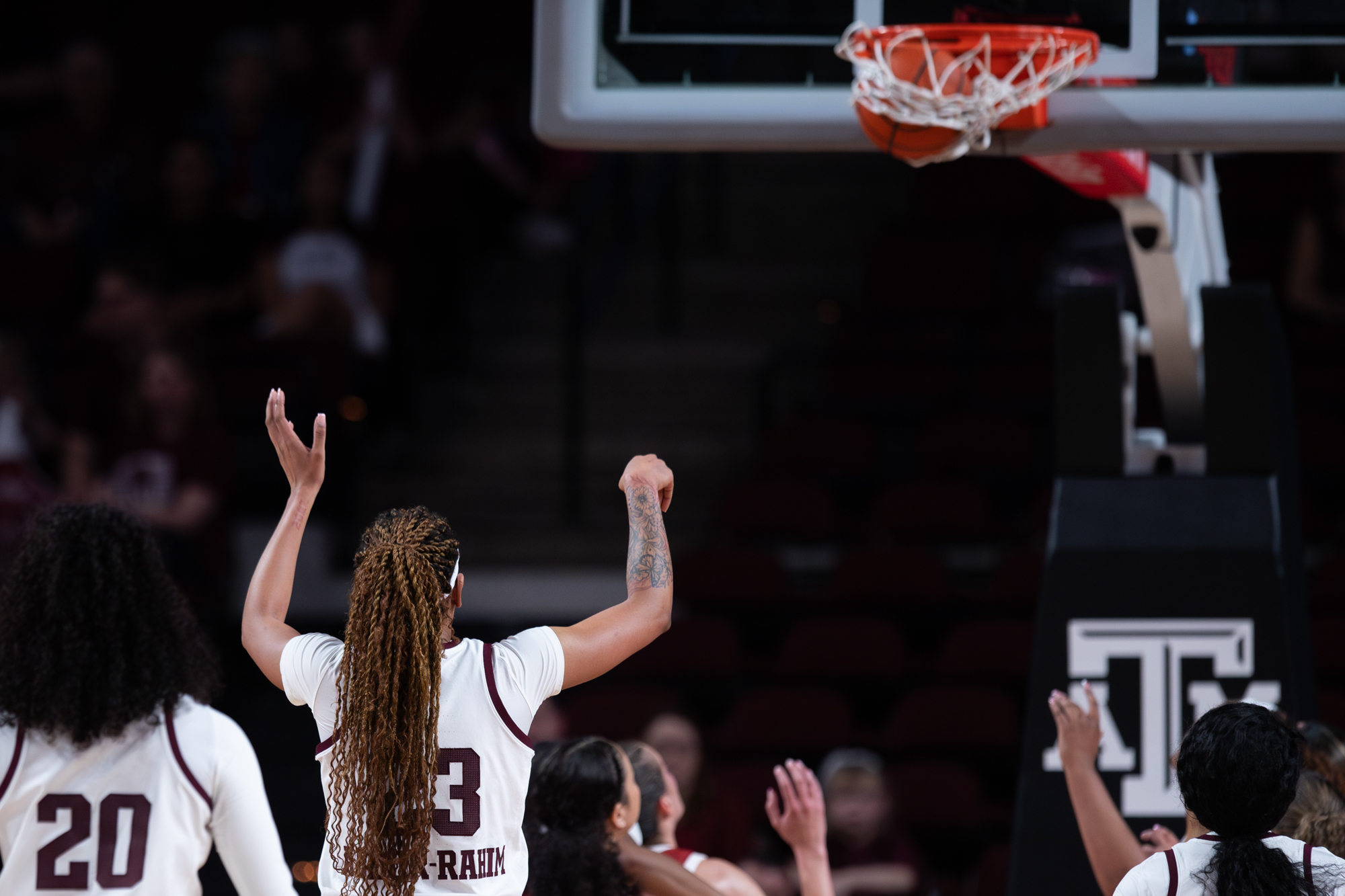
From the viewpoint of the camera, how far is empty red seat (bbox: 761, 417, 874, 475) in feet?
29.6

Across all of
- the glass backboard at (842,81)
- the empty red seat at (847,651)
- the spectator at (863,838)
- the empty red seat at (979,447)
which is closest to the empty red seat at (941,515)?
the empty red seat at (979,447)

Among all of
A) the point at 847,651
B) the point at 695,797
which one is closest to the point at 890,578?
the point at 847,651

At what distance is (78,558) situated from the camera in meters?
3.45

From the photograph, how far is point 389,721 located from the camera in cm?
297

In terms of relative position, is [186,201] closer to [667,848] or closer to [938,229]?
[938,229]

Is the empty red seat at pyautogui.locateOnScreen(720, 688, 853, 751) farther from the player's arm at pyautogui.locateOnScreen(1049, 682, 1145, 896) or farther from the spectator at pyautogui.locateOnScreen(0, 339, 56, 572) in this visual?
the player's arm at pyautogui.locateOnScreen(1049, 682, 1145, 896)

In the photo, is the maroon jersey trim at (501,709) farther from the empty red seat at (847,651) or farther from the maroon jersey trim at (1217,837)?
the empty red seat at (847,651)

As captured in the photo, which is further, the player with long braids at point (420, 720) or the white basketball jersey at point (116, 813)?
the white basketball jersey at point (116, 813)

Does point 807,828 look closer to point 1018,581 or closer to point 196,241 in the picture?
point 1018,581

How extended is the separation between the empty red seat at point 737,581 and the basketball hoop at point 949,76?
4539 mm

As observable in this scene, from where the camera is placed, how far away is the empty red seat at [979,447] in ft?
29.0

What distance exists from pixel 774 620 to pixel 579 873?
4760 millimetres

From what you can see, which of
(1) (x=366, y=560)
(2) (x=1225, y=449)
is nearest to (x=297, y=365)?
(2) (x=1225, y=449)

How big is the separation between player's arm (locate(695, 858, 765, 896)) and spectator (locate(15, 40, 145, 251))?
7.09m
